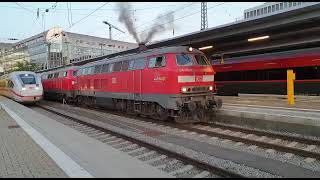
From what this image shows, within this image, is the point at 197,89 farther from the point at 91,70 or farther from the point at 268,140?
the point at 91,70

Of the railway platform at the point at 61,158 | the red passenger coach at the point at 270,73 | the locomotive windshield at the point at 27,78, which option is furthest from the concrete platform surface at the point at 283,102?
the locomotive windshield at the point at 27,78

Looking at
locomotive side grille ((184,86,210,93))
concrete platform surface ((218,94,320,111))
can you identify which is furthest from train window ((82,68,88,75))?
locomotive side grille ((184,86,210,93))

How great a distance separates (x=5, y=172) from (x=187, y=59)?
9.36 meters

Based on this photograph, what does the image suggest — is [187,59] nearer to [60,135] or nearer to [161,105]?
[161,105]

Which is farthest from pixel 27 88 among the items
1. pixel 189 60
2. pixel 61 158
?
Result: pixel 61 158

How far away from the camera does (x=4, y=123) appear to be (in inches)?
609

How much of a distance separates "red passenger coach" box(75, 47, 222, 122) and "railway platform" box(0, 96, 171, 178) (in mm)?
4330

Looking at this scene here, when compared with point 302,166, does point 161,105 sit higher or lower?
higher

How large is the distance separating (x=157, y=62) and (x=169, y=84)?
4.27 ft

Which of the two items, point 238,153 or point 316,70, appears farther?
point 316,70

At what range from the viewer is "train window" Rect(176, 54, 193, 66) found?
15047 millimetres

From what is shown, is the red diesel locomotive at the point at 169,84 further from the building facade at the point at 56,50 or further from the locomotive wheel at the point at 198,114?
the building facade at the point at 56,50

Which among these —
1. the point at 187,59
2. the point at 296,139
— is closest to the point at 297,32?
the point at 187,59

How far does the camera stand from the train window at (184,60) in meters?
15.0
